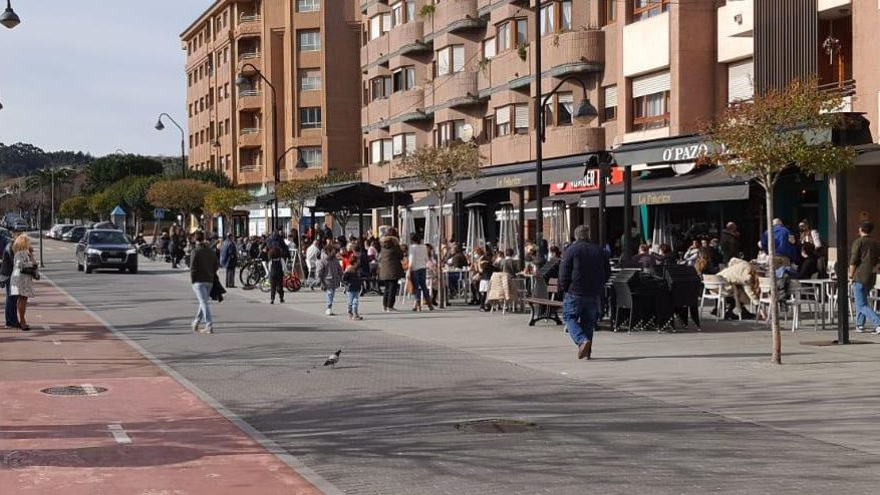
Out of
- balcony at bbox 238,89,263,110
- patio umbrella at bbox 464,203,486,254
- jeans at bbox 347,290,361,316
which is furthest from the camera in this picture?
balcony at bbox 238,89,263,110

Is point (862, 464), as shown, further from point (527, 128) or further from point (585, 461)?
point (527, 128)

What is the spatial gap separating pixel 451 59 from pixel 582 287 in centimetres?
3331

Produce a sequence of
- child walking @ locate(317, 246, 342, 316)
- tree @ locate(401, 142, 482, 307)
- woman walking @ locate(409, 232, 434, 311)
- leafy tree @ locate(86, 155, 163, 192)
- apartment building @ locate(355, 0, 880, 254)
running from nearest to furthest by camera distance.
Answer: child walking @ locate(317, 246, 342, 316) → woman walking @ locate(409, 232, 434, 311) → apartment building @ locate(355, 0, 880, 254) → tree @ locate(401, 142, 482, 307) → leafy tree @ locate(86, 155, 163, 192)

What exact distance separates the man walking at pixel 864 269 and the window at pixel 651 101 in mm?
15004

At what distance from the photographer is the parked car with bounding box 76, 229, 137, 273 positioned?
47.2 metres

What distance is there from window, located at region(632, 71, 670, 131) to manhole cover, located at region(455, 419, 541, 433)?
77.1 ft

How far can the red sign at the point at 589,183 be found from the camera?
31859 mm

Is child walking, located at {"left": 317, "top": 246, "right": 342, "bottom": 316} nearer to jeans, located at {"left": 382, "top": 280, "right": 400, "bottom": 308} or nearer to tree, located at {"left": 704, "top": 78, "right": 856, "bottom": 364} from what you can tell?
jeans, located at {"left": 382, "top": 280, "right": 400, "bottom": 308}

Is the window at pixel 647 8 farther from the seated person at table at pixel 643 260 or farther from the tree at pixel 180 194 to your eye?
the tree at pixel 180 194

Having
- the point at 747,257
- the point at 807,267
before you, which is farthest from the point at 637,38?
the point at 807,267

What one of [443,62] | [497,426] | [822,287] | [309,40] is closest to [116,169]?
[309,40]

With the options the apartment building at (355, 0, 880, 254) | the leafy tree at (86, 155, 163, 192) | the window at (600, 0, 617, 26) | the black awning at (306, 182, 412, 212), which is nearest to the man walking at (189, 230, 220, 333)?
the apartment building at (355, 0, 880, 254)

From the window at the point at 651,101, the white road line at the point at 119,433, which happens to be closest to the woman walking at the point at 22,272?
the white road line at the point at 119,433

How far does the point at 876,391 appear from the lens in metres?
12.6
